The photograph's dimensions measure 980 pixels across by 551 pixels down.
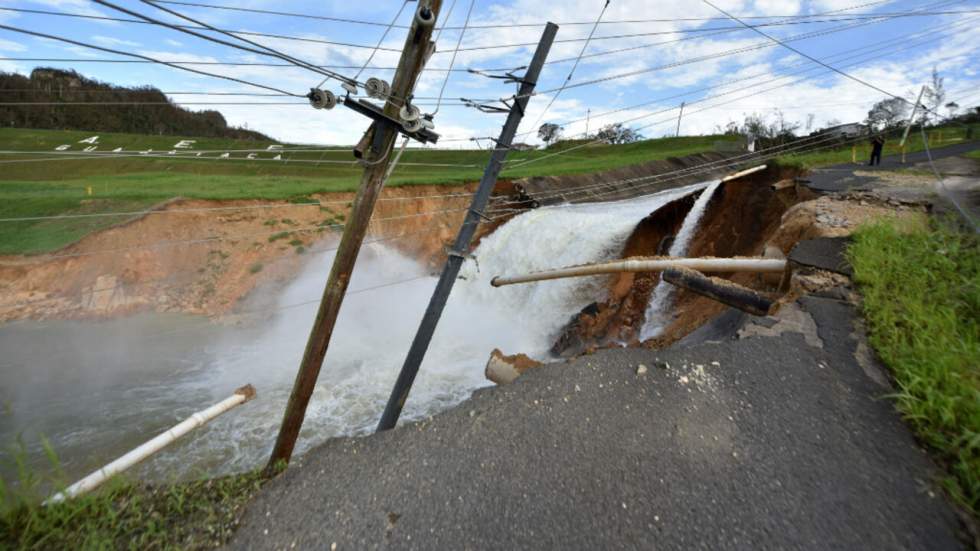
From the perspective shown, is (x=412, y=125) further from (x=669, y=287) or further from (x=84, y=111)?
(x=84, y=111)

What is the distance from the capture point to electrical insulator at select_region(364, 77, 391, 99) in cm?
416

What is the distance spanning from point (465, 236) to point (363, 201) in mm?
1696

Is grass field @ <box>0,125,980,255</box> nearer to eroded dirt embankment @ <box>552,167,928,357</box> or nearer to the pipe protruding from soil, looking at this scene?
the pipe protruding from soil

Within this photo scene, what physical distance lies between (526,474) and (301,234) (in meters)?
14.8

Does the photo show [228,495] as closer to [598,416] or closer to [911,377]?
[598,416]

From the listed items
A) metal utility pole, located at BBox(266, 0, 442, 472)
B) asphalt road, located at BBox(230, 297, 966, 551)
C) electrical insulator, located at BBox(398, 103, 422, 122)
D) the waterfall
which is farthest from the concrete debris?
the waterfall

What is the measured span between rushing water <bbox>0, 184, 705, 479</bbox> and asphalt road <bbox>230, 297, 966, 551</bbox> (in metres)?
4.05

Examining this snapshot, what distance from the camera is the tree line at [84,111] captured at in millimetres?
43188

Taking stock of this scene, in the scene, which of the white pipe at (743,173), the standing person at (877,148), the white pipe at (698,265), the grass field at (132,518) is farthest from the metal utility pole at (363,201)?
the standing person at (877,148)

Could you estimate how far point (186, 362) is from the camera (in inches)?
435

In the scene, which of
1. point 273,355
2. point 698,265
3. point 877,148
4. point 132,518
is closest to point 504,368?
point 698,265

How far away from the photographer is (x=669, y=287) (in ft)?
34.3

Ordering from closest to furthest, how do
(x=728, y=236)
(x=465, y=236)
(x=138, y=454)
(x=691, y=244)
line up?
(x=138, y=454) → (x=465, y=236) → (x=728, y=236) → (x=691, y=244)

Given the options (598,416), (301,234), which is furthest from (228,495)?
(301,234)
